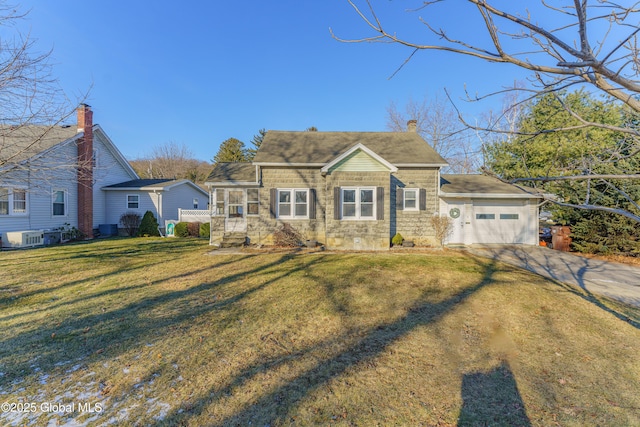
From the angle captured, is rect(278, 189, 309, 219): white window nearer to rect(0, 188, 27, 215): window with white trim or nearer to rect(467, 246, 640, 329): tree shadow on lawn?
rect(467, 246, 640, 329): tree shadow on lawn

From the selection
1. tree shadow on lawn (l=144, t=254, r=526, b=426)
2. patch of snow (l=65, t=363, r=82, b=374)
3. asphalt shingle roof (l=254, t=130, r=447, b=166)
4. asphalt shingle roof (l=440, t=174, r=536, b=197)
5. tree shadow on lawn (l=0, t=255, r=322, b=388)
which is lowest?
tree shadow on lawn (l=144, t=254, r=526, b=426)

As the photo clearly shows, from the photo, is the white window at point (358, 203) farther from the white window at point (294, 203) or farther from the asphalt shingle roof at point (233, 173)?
the asphalt shingle roof at point (233, 173)

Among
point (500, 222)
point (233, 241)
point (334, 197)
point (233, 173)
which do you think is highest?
point (233, 173)

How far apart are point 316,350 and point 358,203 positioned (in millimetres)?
8414

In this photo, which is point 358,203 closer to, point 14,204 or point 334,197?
point 334,197

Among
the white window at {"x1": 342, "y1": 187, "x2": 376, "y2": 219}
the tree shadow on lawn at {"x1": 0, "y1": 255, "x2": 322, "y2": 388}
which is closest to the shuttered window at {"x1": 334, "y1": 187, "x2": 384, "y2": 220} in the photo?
the white window at {"x1": 342, "y1": 187, "x2": 376, "y2": 219}

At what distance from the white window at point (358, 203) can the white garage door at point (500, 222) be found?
214 inches

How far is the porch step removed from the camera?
41.9ft

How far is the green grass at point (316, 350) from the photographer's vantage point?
9.55 ft

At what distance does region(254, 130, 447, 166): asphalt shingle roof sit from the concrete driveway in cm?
479

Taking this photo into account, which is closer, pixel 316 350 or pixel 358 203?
pixel 316 350

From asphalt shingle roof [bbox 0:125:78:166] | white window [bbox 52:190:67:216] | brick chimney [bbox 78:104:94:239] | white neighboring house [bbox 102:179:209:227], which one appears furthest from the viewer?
white neighboring house [bbox 102:179:209:227]

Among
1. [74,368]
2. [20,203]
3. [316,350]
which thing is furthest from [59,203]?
[316,350]

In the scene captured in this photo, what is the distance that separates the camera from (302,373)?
3518 millimetres
